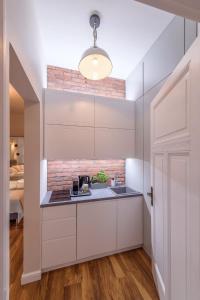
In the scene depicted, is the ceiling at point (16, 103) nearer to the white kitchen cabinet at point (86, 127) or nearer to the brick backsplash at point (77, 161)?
the brick backsplash at point (77, 161)

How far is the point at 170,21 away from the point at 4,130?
196 centimetres

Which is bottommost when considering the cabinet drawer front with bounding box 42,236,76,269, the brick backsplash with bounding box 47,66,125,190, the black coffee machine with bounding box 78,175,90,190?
the cabinet drawer front with bounding box 42,236,76,269

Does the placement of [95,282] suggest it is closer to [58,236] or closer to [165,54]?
[58,236]

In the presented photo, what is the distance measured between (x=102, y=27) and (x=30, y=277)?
2.82 m

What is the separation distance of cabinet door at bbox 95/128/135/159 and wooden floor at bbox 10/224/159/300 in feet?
4.56

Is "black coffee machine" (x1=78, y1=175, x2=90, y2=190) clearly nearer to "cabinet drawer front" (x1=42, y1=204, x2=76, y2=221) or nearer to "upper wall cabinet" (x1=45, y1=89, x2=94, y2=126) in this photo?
"cabinet drawer front" (x1=42, y1=204, x2=76, y2=221)

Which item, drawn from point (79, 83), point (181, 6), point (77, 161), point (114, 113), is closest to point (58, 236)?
point (77, 161)

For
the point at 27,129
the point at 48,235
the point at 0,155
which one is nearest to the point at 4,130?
the point at 0,155

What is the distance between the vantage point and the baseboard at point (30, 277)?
1.55 metres

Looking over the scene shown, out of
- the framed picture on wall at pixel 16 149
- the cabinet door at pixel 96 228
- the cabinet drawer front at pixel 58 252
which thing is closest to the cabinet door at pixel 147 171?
the cabinet door at pixel 96 228

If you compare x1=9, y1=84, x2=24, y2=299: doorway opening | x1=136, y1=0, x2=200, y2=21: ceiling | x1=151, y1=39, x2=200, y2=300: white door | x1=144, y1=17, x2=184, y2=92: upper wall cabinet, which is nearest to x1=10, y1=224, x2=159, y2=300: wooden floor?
x1=9, y1=84, x2=24, y2=299: doorway opening

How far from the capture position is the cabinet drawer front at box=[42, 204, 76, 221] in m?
1.71

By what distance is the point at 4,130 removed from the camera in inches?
23.3

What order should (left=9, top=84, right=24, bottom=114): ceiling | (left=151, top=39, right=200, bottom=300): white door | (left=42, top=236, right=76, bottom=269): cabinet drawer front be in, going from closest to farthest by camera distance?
(left=151, top=39, right=200, bottom=300): white door < (left=42, top=236, right=76, bottom=269): cabinet drawer front < (left=9, top=84, right=24, bottom=114): ceiling
